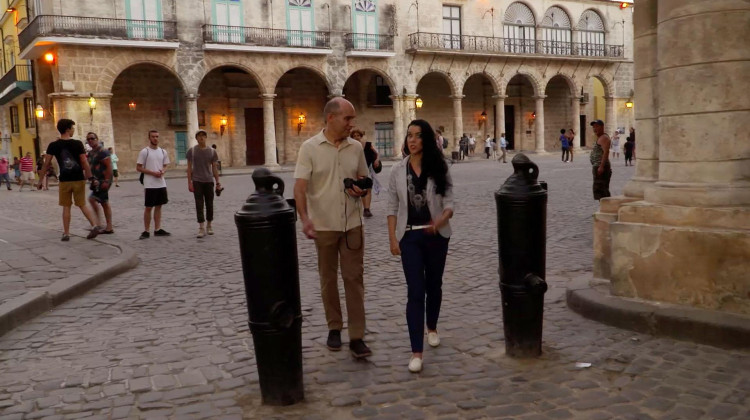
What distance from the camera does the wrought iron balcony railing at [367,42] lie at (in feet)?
99.6

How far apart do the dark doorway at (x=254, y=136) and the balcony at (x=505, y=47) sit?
8.22 metres

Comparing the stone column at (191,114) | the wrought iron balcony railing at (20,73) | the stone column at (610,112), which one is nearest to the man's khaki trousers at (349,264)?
the stone column at (191,114)

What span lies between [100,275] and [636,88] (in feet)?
17.8

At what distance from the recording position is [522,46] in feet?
116

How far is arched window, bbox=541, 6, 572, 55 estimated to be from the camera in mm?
36031

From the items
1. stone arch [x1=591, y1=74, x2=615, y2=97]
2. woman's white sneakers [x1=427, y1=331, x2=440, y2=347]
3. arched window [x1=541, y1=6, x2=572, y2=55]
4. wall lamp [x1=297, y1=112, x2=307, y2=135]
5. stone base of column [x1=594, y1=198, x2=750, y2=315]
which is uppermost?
arched window [x1=541, y1=6, x2=572, y2=55]

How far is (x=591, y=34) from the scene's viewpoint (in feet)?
125

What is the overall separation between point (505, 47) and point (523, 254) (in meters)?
32.7

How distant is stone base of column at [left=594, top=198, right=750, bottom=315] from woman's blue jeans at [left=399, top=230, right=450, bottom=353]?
1.57m

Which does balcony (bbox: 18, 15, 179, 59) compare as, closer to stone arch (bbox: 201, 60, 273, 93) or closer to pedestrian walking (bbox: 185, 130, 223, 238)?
stone arch (bbox: 201, 60, 273, 93)

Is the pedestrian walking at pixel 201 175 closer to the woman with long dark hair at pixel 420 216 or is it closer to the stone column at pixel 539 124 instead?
the woman with long dark hair at pixel 420 216

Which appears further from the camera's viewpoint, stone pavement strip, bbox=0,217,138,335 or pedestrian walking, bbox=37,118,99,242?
pedestrian walking, bbox=37,118,99,242

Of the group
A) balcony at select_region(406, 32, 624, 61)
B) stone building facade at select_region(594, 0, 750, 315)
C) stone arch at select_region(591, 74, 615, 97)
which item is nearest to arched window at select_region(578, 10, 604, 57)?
balcony at select_region(406, 32, 624, 61)

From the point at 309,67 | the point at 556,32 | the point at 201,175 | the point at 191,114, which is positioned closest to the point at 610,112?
the point at 556,32
